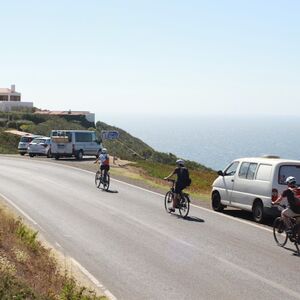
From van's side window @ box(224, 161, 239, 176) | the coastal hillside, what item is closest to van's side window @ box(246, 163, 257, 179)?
van's side window @ box(224, 161, 239, 176)

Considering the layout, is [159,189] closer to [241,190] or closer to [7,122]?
[241,190]

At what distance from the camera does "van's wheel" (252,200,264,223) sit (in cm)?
1692

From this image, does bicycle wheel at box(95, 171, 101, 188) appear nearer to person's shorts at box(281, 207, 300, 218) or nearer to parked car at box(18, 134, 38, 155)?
person's shorts at box(281, 207, 300, 218)

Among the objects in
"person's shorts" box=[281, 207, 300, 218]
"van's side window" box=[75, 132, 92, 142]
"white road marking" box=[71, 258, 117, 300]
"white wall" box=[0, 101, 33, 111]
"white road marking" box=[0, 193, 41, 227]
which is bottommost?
"white road marking" box=[0, 193, 41, 227]

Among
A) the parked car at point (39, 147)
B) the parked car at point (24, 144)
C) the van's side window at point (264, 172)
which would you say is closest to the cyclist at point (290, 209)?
the van's side window at point (264, 172)

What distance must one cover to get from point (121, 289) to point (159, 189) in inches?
647

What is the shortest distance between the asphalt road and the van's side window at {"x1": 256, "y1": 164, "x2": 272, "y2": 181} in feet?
4.66

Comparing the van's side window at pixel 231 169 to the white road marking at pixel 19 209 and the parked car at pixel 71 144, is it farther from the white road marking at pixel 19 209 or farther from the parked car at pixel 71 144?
the parked car at pixel 71 144

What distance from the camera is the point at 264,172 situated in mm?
17141

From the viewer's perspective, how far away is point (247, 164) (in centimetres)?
1827

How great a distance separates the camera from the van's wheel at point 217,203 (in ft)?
64.4

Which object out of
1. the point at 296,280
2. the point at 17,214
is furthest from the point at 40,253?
the point at 17,214

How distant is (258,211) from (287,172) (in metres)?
1.39

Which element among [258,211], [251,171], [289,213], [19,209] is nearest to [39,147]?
[19,209]
